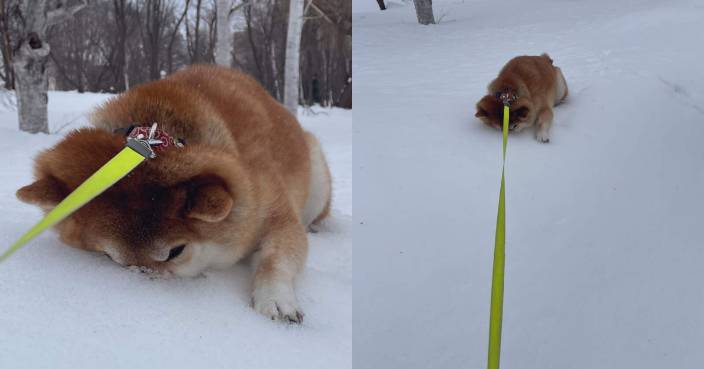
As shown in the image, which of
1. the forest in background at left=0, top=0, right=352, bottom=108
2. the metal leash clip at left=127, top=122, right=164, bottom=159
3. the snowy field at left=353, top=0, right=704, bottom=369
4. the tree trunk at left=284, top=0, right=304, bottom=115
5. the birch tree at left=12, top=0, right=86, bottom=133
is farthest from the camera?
the forest in background at left=0, top=0, right=352, bottom=108

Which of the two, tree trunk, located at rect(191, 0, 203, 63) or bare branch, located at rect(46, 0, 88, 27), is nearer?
bare branch, located at rect(46, 0, 88, 27)

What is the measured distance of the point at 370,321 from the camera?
132 cm

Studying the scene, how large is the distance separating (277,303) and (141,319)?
0.29 m

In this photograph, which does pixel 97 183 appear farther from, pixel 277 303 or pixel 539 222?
pixel 539 222

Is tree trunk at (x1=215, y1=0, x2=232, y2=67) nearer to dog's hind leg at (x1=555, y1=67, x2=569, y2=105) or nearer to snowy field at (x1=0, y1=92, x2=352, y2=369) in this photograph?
dog's hind leg at (x1=555, y1=67, x2=569, y2=105)

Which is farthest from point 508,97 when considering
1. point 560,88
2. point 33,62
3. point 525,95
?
point 33,62

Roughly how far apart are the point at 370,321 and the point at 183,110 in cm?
71

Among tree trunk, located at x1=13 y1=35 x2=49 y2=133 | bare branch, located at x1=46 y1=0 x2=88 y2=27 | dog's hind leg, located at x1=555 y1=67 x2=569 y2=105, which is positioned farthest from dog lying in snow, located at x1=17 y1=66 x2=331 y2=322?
bare branch, located at x1=46 y1=0 x2=88 y2=27

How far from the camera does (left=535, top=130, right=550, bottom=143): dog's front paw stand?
2453mm

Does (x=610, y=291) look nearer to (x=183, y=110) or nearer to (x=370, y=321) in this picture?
(x=370, y=321)

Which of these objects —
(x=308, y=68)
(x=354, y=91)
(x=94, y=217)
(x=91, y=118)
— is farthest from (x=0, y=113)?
(x=308, y=68)

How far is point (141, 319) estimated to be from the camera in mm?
886

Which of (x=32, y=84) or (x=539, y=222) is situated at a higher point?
(x=32, y=84)

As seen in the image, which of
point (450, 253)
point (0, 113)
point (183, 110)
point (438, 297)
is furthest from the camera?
point (0, 113)
